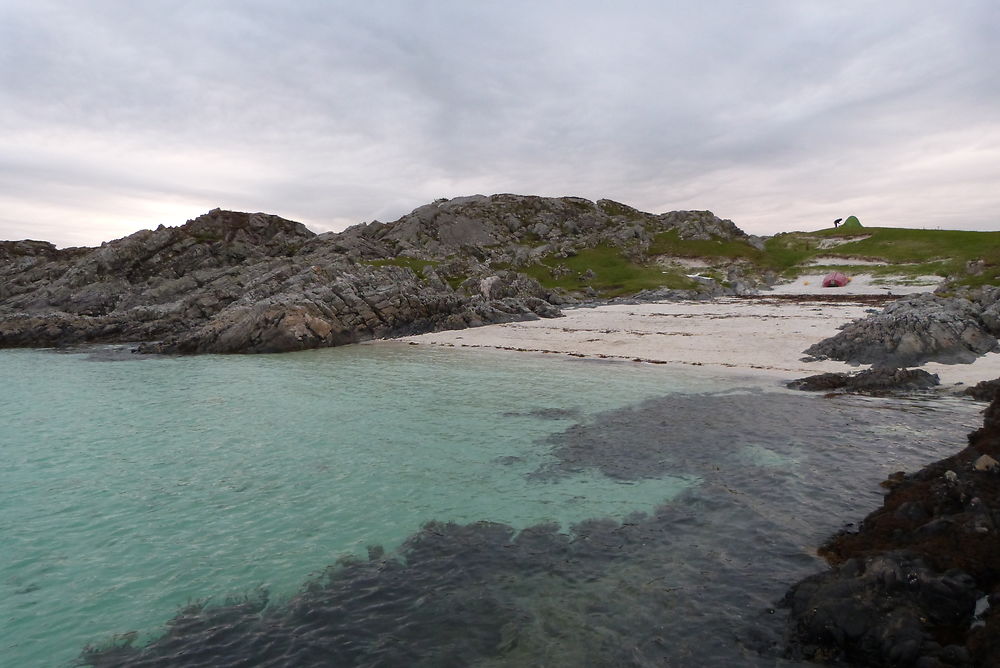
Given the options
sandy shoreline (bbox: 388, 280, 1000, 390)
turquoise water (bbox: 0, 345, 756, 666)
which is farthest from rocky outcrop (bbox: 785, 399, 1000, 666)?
sandy shoreline (bbox: 388, 280, 1000, 390)

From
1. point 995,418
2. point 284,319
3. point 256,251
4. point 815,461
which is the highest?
point 256,251

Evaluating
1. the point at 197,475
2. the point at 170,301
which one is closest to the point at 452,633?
the point at 197,475

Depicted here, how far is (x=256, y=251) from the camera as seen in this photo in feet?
343

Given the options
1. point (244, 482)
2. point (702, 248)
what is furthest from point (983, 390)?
point (702, 248)

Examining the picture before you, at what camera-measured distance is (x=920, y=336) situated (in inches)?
1222

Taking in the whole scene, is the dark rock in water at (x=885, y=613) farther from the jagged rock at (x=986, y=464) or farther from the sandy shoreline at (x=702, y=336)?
the sandy shoreline at (x=702, y=336)

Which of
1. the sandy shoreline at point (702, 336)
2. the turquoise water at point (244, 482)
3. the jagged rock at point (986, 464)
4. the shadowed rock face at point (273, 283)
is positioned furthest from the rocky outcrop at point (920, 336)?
the shadowed rock face at point (273, 283)

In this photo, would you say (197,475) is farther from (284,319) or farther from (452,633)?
(284,319)

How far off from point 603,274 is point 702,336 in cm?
7199

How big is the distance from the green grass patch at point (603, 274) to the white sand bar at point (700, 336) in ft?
94.5

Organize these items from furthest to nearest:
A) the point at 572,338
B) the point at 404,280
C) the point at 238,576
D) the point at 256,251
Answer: the point at 256,251 → the point at 404,280 → the point at 572,338 → the point at 238,576

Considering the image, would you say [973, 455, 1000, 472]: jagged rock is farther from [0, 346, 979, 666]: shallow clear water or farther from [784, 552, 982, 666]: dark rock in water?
[784, 552, 982, 666]: dark rock in water

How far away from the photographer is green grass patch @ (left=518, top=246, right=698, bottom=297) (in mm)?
101537

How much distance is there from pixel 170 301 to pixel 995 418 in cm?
9354
